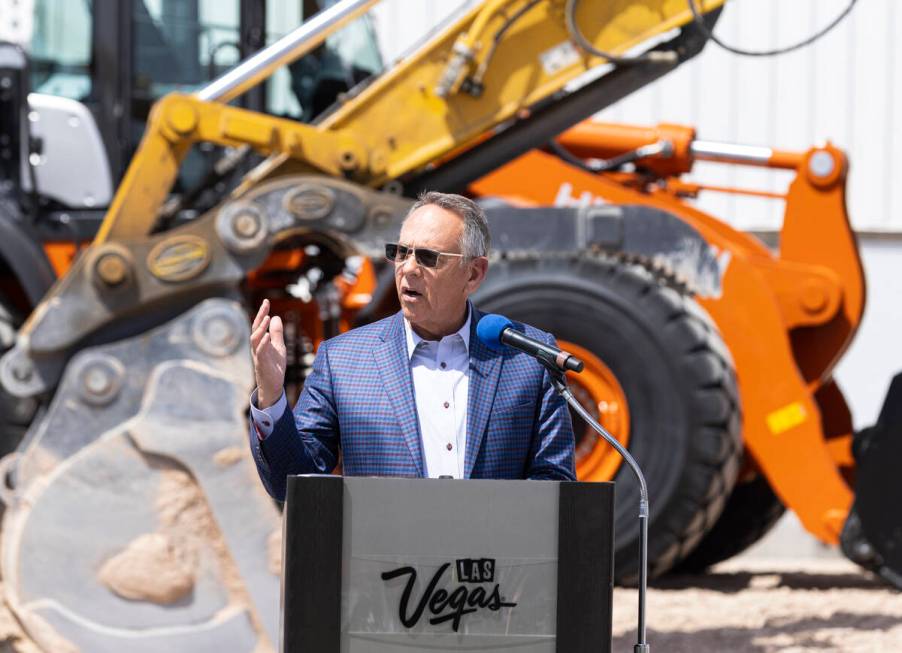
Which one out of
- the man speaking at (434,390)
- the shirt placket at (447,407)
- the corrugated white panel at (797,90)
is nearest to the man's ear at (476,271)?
the man speaking at (434,390)

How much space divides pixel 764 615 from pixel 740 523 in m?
1.44

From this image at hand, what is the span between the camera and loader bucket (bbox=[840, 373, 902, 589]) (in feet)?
19.1

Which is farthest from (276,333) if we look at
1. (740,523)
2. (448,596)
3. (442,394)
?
(740,523)

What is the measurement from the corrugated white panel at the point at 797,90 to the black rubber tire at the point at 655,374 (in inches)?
192

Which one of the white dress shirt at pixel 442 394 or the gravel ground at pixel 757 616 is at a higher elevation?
the white dress shirt at pixel 442 394

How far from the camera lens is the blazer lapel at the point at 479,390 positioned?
2830 millimetres

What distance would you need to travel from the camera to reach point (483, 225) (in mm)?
2889

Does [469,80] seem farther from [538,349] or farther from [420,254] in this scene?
[538,349]

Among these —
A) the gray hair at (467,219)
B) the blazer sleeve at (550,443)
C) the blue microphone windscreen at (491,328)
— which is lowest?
the blazer sleeve at (550,443)

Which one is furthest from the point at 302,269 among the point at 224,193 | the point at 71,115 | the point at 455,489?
the point at 455,489

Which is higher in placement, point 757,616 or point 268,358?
point 268,358

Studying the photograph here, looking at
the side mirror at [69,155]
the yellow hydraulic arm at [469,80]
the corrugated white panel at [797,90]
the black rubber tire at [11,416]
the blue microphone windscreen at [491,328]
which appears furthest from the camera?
the corrugated white panel at [797,90]

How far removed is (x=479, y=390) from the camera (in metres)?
2.85

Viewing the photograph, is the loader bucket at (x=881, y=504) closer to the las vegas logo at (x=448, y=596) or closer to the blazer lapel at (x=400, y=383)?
the blazer lapel at (x=400, y=383)
